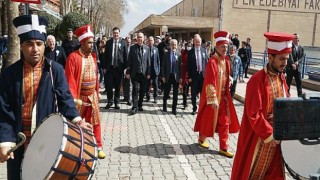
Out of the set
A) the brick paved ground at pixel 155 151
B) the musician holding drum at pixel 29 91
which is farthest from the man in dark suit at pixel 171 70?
the musician holding drum at pixel 29 91

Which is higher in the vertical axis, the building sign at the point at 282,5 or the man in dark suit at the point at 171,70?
the building sign at the point at 282,5

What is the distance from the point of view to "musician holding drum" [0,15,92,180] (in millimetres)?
3055

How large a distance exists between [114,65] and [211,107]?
4.15 meters

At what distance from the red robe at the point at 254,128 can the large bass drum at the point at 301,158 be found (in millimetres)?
344

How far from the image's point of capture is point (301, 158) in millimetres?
2740

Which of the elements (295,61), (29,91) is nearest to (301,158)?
(29,91)

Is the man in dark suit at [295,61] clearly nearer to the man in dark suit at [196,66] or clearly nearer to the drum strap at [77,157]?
the man in dark suit at [196,66]

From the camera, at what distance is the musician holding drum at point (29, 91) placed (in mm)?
3055

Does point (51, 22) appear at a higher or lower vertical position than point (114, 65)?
higher

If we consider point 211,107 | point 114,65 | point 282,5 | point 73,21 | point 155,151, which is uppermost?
point 282,5

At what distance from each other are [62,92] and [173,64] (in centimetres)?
630

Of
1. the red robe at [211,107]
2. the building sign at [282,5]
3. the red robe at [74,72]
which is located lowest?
the red robe at [211,107]

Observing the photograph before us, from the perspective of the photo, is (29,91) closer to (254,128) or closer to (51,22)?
(254,128)

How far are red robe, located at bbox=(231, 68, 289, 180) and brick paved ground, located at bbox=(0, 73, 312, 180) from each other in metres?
1.49
